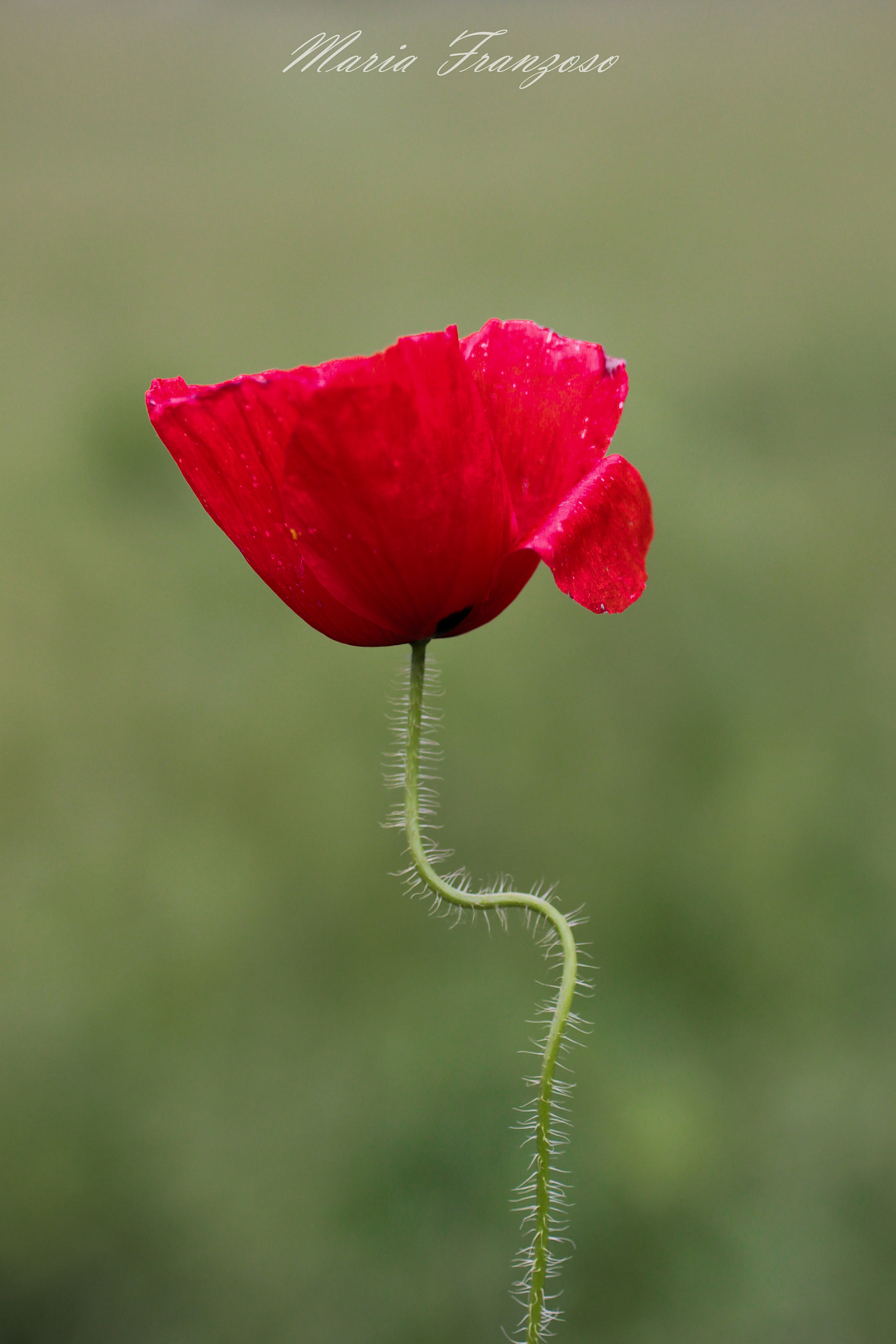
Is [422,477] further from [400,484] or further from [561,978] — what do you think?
[561,978]

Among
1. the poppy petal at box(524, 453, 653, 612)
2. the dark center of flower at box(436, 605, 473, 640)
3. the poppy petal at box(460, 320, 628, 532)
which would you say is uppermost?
the poppy petal at box(460, 320, 628, 532)

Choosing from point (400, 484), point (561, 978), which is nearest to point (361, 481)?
point (400, 484)

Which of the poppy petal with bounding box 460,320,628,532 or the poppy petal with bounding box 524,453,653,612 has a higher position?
the poppy petal with bounding box 460,320,628,532

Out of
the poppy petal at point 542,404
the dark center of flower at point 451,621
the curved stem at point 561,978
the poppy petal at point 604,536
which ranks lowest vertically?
the curved stem at point 561,978

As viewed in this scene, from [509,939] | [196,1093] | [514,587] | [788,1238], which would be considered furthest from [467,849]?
[514,587]

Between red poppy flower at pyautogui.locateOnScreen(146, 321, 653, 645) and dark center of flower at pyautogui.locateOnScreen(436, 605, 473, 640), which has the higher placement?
red poppy flower at pyautogui.locateOnScreen(146, 321, 653, 645)

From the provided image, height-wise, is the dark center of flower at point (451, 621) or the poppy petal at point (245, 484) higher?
the poppy petal at point (245, 484)
